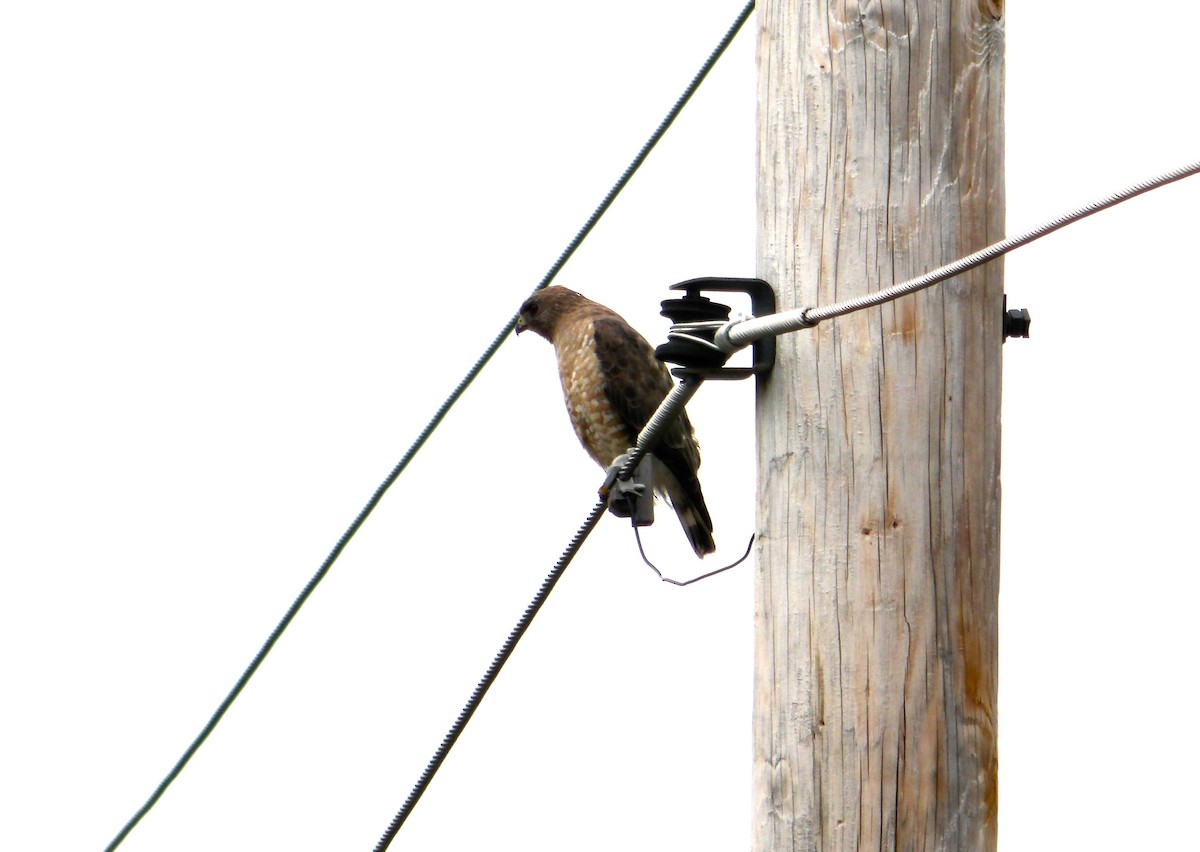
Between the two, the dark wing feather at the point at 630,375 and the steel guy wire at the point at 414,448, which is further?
the dark wing feather at the point at 630,375

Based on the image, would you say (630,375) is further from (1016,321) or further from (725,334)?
(1016,321)

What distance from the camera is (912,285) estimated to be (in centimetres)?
247

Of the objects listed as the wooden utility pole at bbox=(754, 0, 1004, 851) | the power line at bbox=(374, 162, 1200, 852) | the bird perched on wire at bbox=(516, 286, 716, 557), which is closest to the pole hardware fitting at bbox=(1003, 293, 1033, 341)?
the wooden utility pole at bbox=(754, 0, 1004, 851)

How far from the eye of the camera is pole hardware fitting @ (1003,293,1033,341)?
2889 mm

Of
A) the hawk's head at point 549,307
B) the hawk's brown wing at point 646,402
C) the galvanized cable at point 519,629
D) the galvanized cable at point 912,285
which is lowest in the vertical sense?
the galvanized cable at point 519,629

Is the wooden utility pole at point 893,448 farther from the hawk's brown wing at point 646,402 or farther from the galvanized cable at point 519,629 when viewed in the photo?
the hawk's brown wing at point 646,402

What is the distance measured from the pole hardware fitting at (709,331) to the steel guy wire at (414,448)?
3.33ft

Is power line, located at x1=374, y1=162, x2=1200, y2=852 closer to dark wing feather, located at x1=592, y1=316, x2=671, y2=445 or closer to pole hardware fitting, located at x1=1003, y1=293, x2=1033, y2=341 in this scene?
pole hardware fitting, located at x1=1003, y1=293, x2=1033, y2=341

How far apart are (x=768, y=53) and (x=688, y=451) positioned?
81.2 inches

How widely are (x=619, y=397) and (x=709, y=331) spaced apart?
2.05 metres

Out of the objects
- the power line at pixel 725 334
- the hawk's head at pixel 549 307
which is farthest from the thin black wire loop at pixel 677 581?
the hawk's head at pixel 549 307

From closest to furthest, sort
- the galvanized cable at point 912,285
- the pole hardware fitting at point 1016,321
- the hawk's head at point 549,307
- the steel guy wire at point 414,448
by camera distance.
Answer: the galvanized cable at point 912,285 → the pole hardware fitting at point 1016,321 → the steel guy wire at point 414,448 → the hawk's head at point 549,307

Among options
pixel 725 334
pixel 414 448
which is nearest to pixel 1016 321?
pixel 725 334

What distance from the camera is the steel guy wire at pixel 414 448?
3.88 metres
